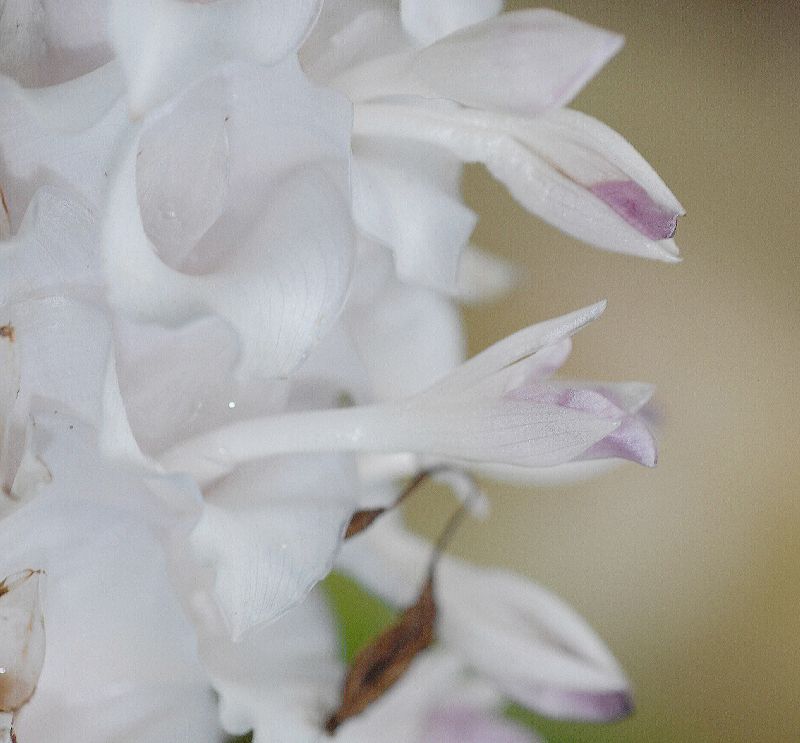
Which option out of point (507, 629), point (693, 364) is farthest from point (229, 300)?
point (693, 364)

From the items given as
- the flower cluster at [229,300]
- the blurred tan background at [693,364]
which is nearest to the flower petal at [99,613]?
the flower cluster at [229,300]

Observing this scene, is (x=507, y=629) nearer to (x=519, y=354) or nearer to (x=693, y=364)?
(x=519, y=354)

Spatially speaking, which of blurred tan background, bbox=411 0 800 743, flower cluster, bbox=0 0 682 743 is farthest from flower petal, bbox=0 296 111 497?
blurred tan background, bbox=411 0 800 743

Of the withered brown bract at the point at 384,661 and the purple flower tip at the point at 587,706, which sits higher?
the withered brown bract at the point at 384,661

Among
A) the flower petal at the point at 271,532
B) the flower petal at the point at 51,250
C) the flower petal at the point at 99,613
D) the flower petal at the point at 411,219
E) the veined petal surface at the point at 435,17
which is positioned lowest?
the flower petal at the point at 99,613

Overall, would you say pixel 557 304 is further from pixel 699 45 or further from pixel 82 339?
pixel 82 339

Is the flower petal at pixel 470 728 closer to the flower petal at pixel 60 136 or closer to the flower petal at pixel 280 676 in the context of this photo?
the flower petal at pixel 280 676
